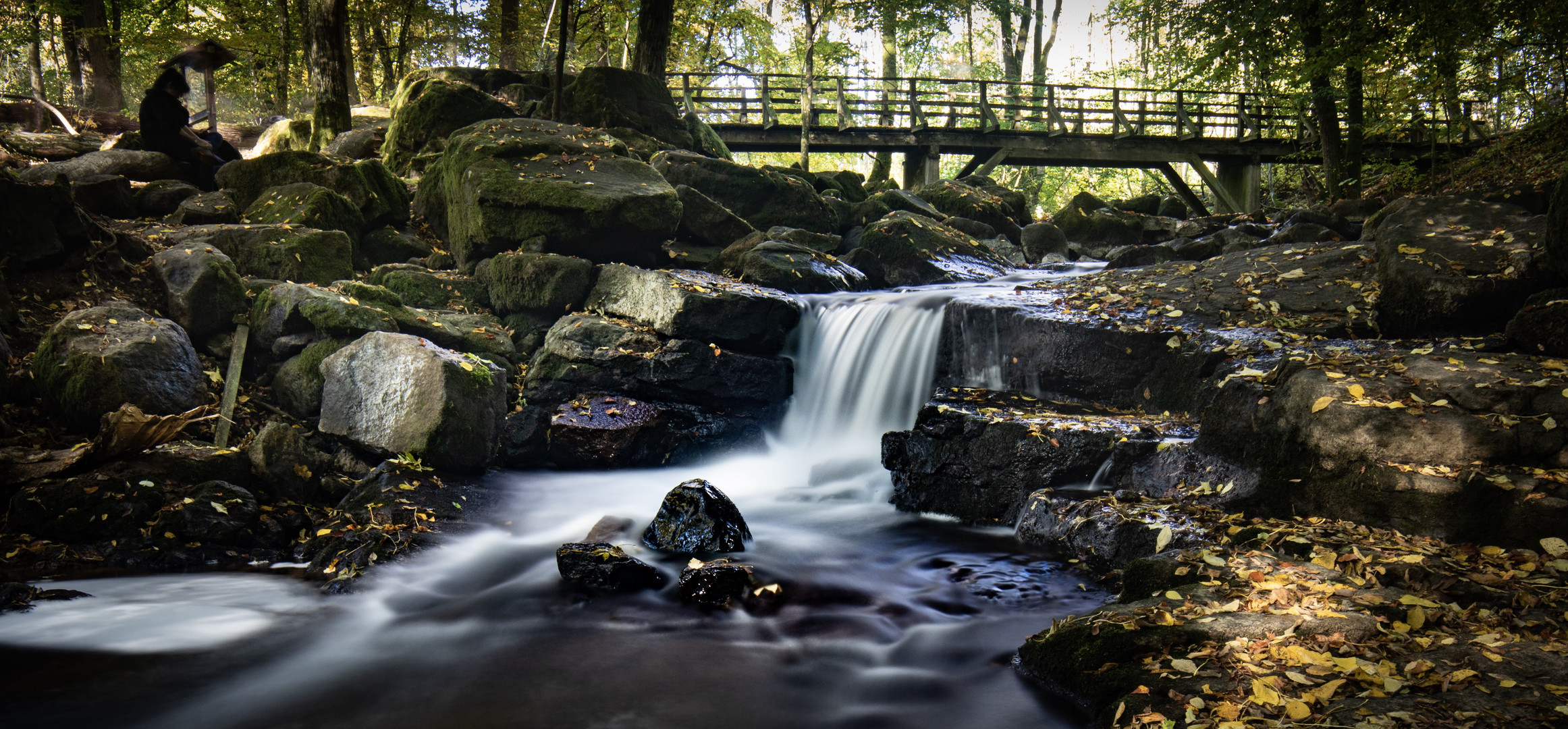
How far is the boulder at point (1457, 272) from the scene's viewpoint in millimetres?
5680

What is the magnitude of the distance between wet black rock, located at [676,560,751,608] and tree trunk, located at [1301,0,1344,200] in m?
10.5

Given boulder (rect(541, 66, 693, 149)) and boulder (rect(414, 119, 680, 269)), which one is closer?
boulder (rect(414, 119, 680, 269))

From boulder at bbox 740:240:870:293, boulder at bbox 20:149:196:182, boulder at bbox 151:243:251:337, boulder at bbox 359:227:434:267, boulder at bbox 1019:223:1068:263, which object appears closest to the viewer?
boulder at bbox 151:243:251:337

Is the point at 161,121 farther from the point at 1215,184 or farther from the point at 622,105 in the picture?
the point at 1215,184

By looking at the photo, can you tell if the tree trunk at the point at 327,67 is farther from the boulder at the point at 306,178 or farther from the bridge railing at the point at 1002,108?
the bridge railing at the point at 1002,108

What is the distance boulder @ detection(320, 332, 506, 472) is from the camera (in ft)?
20.7

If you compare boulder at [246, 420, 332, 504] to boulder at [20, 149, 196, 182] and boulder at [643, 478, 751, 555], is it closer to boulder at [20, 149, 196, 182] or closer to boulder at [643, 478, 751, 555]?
boulder at [643, 478, 751, 555]

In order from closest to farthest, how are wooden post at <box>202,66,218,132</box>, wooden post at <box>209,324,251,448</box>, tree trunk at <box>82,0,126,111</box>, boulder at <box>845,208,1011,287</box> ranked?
wooden post at <box>209,324,251,448</box>, boulder at <box>845,208,1011,287</box>, wooden post at <box>202,66,218,132</box>, tree trunk at <box>82,0,126,111</box>

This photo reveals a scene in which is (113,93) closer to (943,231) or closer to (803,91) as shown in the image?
(803,91)

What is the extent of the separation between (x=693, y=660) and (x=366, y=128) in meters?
13.0

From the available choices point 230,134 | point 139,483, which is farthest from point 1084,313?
point 230,134

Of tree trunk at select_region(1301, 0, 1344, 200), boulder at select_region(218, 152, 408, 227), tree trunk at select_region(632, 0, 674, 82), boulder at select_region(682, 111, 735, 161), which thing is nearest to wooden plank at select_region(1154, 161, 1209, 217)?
tree trunk at select_region(1301, 0, 1344, 200)

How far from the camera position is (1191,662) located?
122 inches

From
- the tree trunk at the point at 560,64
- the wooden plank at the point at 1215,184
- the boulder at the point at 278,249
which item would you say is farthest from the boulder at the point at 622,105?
the wooden plank at the point at 1215,184
